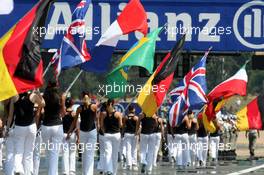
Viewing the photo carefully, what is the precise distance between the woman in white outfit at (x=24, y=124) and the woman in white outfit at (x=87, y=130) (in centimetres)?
226

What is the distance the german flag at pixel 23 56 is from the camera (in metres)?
15.7

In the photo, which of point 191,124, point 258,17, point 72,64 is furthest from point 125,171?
point 258,17

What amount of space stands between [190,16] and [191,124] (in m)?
4.75

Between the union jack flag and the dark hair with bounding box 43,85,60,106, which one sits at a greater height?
the union jack flag

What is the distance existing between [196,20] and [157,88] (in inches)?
395

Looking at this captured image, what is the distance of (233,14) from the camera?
33312mm

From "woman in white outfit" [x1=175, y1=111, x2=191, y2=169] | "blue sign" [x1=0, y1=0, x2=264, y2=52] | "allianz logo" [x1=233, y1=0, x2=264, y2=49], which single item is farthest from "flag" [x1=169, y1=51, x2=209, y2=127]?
"allianz logo" [x1=233, y1=0, x2=264, y2=49]

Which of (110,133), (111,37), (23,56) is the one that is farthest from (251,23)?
(23,56)

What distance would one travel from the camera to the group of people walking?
56.4 ft

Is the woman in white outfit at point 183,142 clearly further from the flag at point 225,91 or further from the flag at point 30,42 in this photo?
the flag at point 30,42

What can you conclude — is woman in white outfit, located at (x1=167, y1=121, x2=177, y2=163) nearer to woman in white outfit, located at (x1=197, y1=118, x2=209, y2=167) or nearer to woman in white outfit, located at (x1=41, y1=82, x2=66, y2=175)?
woman in white outfit, located at (x1=197, y1=118, x2=209, y2=167)

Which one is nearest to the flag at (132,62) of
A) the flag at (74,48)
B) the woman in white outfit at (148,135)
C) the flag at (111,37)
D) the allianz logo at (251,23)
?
the flag at (111,37)

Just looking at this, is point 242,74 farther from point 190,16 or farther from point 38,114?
point 38,114

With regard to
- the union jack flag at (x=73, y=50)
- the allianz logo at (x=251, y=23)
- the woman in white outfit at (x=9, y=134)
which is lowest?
the woman in white outfit at (x=9, y=134)
